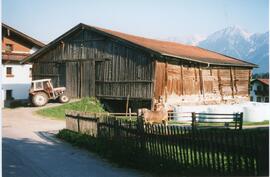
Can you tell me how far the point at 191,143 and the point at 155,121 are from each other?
35.1 feet

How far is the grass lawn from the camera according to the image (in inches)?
1065

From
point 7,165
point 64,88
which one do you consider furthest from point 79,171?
point 64,88

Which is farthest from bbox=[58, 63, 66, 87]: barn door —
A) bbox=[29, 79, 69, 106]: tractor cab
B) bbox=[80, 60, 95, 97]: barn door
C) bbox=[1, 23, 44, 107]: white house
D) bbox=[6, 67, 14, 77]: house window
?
bbox=[6, 67, 14, 77]: house window

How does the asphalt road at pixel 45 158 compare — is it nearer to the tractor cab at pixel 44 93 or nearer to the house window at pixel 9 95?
the tractor cab at pixel 44 93

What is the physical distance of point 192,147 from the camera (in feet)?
30.0

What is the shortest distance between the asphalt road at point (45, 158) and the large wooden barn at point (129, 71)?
9.58 meters

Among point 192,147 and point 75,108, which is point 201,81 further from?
point 192,147

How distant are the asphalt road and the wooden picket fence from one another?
754 mm

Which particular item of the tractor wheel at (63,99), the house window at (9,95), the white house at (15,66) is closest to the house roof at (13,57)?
the white house at (15,66)

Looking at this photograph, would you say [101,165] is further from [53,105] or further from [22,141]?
[53,105]

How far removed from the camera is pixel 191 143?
915 cm

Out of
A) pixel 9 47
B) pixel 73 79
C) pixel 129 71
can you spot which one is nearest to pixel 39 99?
pixel 73 79

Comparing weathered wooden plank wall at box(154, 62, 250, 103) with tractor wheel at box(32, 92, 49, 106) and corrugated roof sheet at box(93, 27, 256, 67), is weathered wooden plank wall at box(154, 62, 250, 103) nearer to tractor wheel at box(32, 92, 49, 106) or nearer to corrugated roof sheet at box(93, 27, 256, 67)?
corrugated roof sheet at box(93, 27, 256, 67)

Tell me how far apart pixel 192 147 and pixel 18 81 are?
31.6 metres
